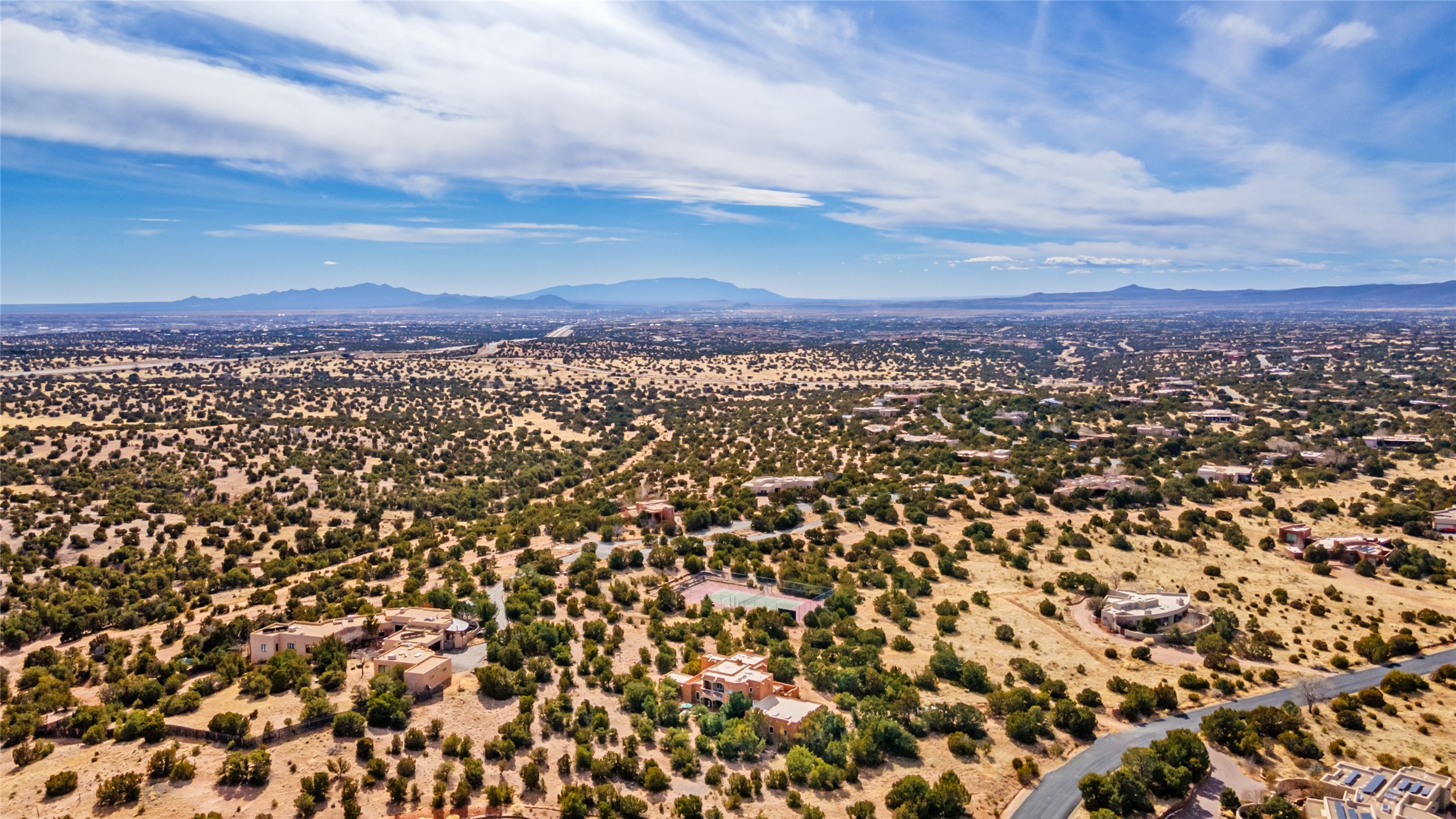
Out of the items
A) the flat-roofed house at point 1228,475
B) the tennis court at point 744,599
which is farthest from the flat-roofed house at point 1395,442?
the tennis court at point 744,599

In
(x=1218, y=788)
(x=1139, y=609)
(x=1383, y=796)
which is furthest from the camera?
(x=1139, y=609)

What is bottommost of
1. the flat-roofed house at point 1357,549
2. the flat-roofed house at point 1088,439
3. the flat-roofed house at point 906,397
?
the flat-roofed house at point 1357,549

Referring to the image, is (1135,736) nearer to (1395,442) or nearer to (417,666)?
(417,666)

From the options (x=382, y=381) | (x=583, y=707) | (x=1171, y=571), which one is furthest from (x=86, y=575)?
(x=382, y=381)

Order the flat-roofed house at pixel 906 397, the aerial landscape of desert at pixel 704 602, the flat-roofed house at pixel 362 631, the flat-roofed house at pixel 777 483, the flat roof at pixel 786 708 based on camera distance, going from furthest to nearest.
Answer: the flat-roofed house at pixel 906 397 < the flat-roofed house at pixel 777 483 < the flat-roofed house at pixel 362 631 < the flat roof at pixel 786 708 < the aerial landscape of desert at pixel 704 602

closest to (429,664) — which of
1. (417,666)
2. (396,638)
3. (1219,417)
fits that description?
(417,666)

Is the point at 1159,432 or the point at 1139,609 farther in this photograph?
the point at 1159,432

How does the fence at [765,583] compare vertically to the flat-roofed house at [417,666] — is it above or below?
below

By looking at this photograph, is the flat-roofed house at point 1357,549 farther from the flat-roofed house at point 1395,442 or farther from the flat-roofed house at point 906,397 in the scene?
the flat-roofed house at point 906,397
